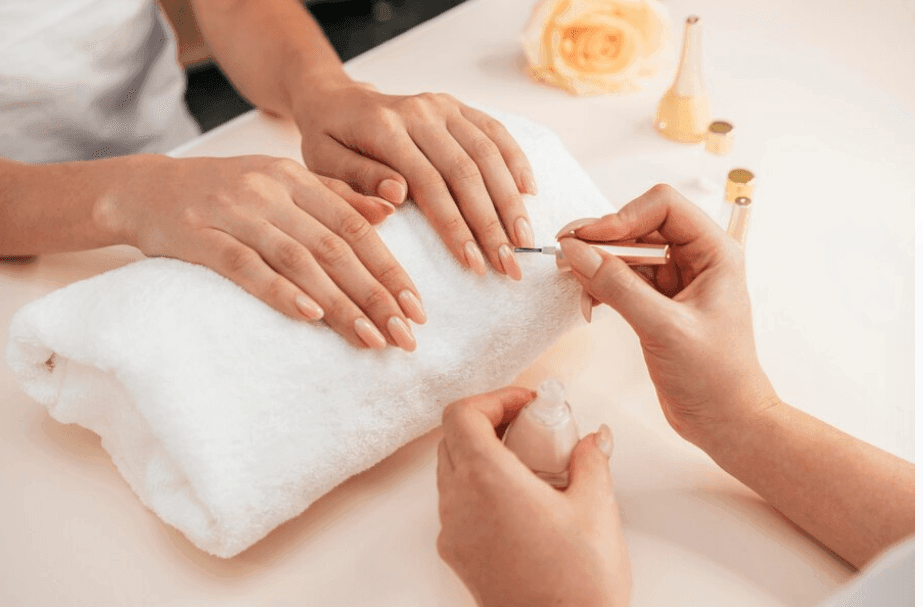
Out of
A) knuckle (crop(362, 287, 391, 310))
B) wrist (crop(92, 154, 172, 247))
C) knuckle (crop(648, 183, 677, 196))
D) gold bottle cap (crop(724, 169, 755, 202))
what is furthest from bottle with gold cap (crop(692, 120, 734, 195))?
wrist (crop(92, 154, 172, 247))

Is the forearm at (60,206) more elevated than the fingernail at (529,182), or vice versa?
the fingernail at (529,182)

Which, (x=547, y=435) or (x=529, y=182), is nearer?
(x=547, y=435)

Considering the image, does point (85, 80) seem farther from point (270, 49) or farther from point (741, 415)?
point (741, 415)

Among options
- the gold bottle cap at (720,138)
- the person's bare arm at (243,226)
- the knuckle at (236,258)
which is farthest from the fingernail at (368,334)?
the gold bottle cap at (720,138)

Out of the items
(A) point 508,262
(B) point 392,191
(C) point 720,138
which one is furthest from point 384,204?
(C) point 720,138

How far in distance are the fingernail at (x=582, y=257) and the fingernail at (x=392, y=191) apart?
155 mm

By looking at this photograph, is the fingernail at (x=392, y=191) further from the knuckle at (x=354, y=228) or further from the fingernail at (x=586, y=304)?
the fingernail at (x=586, y=304)

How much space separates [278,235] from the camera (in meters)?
0.66

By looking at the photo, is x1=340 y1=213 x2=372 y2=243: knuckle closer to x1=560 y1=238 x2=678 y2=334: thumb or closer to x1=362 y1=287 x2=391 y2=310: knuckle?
x1=362 y1=287 x2=391 y2=310: knuckle

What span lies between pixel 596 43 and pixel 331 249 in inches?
20.4

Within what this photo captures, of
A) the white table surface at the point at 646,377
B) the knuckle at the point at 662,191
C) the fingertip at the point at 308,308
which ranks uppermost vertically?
the knuckle at the point at 662,191

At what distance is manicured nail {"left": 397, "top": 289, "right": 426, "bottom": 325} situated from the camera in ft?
2.05

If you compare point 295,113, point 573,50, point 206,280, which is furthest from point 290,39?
point 206,280

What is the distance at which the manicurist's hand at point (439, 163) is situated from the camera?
67cm
